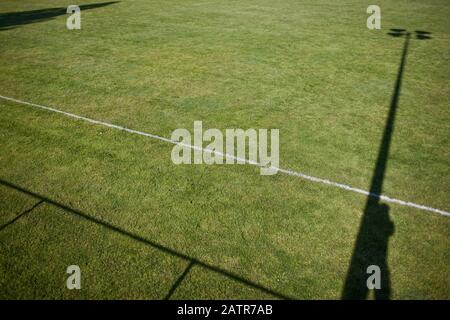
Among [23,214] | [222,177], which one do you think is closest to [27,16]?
[23,214]

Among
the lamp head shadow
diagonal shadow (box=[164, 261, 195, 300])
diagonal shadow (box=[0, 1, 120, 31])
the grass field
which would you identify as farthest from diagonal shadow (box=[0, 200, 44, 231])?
the lamp head shadow

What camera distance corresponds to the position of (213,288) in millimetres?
4922

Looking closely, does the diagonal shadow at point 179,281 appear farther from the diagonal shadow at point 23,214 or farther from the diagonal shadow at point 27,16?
A: the diagonal shadow at point 27,16

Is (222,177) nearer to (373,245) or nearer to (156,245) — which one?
(156,245)

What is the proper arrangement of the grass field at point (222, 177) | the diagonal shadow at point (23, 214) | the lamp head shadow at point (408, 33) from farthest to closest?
the lamp head shadow at point (408, 33) < the diagonal shadow at point (23, 214) < the grass field at point (222, 177)

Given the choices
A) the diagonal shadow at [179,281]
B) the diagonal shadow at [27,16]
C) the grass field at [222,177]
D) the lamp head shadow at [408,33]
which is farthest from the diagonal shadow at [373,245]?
the diagonal shadow at [27,16]

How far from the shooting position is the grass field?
5.16 m

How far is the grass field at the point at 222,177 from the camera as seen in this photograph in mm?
5156

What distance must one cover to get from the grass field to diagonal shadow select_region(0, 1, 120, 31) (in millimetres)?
6312

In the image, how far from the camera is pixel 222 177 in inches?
285

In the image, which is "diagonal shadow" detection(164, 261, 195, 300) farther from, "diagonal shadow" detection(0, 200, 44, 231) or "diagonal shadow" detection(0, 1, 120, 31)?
"diagonal shadow" detection(0, 1, 120, 31)

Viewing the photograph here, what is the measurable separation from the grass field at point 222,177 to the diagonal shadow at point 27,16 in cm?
631

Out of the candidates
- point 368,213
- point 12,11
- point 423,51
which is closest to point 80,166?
point 368,213

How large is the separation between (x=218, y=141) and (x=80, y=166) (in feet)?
11.1
